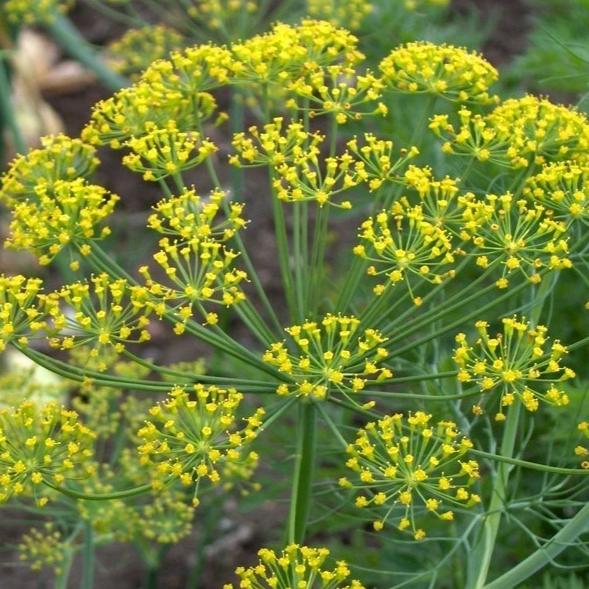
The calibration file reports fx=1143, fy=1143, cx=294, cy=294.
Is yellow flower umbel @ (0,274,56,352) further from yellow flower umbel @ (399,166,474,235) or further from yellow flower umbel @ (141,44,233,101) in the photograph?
yellow flower umbel @ (399,166,474,235)

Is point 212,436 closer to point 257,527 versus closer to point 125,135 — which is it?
point 125,135

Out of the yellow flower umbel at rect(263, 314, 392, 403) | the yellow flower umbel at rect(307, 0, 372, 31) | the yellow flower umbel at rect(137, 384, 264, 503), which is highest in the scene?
the yellow flower umbel at rect(307, 0, 372, 31)

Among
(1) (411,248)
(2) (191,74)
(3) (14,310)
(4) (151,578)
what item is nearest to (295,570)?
(1) (411,248)

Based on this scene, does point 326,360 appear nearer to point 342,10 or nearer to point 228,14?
point 342,10

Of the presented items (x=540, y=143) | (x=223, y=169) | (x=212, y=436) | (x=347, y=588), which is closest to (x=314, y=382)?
(x=212, y=436)

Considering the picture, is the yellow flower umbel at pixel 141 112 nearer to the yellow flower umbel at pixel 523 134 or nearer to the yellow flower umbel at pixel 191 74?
the yellow flower umbel at pixel 191 74

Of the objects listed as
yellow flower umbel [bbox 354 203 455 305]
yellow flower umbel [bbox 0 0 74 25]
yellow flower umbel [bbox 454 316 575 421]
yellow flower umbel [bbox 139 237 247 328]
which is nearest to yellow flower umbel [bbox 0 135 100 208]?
yellow flower umbel [bbox 139 237 247 328]
